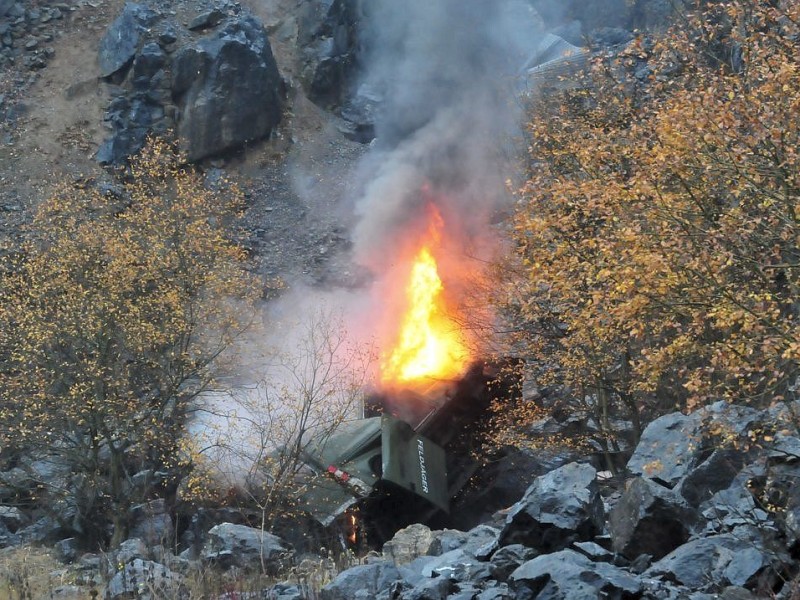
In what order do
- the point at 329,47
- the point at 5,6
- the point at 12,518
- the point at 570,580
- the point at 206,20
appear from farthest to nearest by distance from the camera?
1. the point at 329,47
2. the point at 5,6
3. the point at 206,20
4. the point at 12,518
5. the point at 570,580

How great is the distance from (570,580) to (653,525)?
2.62 m

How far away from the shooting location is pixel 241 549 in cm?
1536

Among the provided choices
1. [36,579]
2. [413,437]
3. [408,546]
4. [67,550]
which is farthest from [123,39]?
[408,546]

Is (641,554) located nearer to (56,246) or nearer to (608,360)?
(608,360)

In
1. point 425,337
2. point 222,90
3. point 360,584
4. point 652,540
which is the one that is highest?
point 360,584

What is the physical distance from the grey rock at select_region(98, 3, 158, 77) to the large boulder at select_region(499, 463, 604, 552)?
44.3 meters

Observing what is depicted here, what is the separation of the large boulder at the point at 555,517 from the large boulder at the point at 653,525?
0.47 meters

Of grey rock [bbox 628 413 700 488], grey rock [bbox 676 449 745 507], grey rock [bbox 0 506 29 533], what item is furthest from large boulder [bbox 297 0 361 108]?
grey rock [bbox 676 449 745 507]

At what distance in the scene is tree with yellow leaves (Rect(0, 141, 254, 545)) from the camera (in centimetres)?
2308

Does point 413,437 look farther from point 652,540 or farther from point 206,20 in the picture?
point 206,20

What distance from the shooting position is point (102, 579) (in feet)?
45.0

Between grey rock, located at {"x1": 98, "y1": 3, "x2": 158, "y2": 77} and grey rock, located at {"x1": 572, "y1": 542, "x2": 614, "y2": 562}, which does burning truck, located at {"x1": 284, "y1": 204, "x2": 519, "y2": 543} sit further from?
grey rock, located at {"x1": 98, "y1": 3, "x2": 158, "y2": 77}

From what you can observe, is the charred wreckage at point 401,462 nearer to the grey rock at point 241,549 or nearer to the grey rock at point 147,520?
the grey rock at point 241,549

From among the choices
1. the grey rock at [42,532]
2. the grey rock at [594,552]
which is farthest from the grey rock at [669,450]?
the grey rock at [42,532]
